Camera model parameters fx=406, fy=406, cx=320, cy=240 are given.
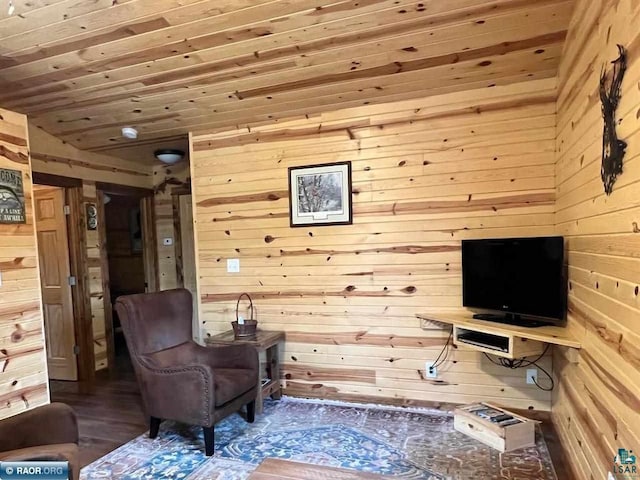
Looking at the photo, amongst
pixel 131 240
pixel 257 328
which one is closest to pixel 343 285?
pixel 257 328

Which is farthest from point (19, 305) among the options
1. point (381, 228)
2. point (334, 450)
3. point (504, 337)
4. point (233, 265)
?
point (504, 337)

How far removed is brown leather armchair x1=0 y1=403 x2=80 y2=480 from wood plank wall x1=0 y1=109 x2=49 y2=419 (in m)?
1.19

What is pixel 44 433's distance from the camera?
1914mm

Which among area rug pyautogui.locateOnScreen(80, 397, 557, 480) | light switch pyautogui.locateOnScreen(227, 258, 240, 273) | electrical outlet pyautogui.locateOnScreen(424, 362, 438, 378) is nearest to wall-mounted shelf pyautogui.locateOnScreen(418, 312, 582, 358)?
electrical outlet pyautogui.locateOnScreen(424, 362, 438, 378)

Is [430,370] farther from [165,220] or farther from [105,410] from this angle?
[165,220]

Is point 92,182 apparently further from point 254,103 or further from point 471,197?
point 471,197

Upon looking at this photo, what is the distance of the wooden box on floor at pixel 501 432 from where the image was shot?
2539 millimetres

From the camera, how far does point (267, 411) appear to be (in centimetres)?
328

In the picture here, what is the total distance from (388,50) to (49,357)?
14.8 feet

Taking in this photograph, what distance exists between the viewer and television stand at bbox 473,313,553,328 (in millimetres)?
2586

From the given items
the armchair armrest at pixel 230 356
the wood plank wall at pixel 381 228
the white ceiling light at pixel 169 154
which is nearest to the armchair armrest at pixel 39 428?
the armchair armrest at pixel 230 356

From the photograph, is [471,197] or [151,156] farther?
[151,156]

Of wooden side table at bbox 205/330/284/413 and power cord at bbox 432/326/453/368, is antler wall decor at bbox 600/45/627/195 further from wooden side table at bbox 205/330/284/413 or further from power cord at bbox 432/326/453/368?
wooden side table at bbox 205/330/284/413

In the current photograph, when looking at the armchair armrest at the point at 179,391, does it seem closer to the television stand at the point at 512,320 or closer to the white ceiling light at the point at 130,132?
the television stand at the point at 512,320
